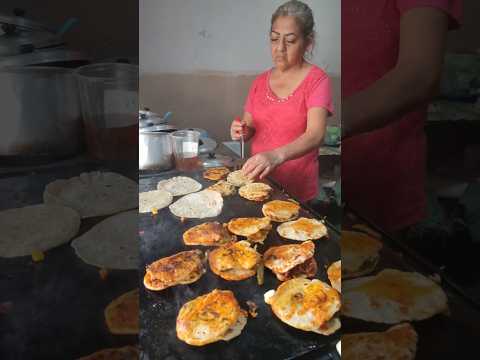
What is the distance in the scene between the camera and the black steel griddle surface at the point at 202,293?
0.90 m

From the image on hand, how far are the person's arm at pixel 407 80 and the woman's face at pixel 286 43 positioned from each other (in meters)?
0.20

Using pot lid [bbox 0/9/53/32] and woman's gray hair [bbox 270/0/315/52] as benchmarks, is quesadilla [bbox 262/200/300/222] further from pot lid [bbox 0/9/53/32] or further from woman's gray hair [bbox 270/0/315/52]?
pot lid [bbox 0/9/53/32]

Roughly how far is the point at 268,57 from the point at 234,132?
0.76 feet

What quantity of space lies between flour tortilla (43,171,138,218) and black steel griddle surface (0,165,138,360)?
2 centimetres

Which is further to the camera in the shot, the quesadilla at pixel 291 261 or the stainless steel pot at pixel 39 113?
the quesadilla at pixel 291 261

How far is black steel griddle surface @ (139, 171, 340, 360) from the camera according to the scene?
0.90 metres

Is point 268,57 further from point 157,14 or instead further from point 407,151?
point 407,151

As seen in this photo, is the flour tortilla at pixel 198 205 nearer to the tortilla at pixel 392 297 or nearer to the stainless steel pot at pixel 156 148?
the stainless steel pot at pixel 156 148

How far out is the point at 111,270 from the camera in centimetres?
98

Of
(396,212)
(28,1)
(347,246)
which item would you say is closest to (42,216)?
(28,1)

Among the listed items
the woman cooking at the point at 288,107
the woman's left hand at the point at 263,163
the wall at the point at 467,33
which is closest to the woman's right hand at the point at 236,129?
the woman cooking at the point at 288,107

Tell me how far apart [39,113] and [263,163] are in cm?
61

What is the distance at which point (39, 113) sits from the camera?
875 millimetres

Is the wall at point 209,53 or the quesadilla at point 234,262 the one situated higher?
the wall at point 209,53
